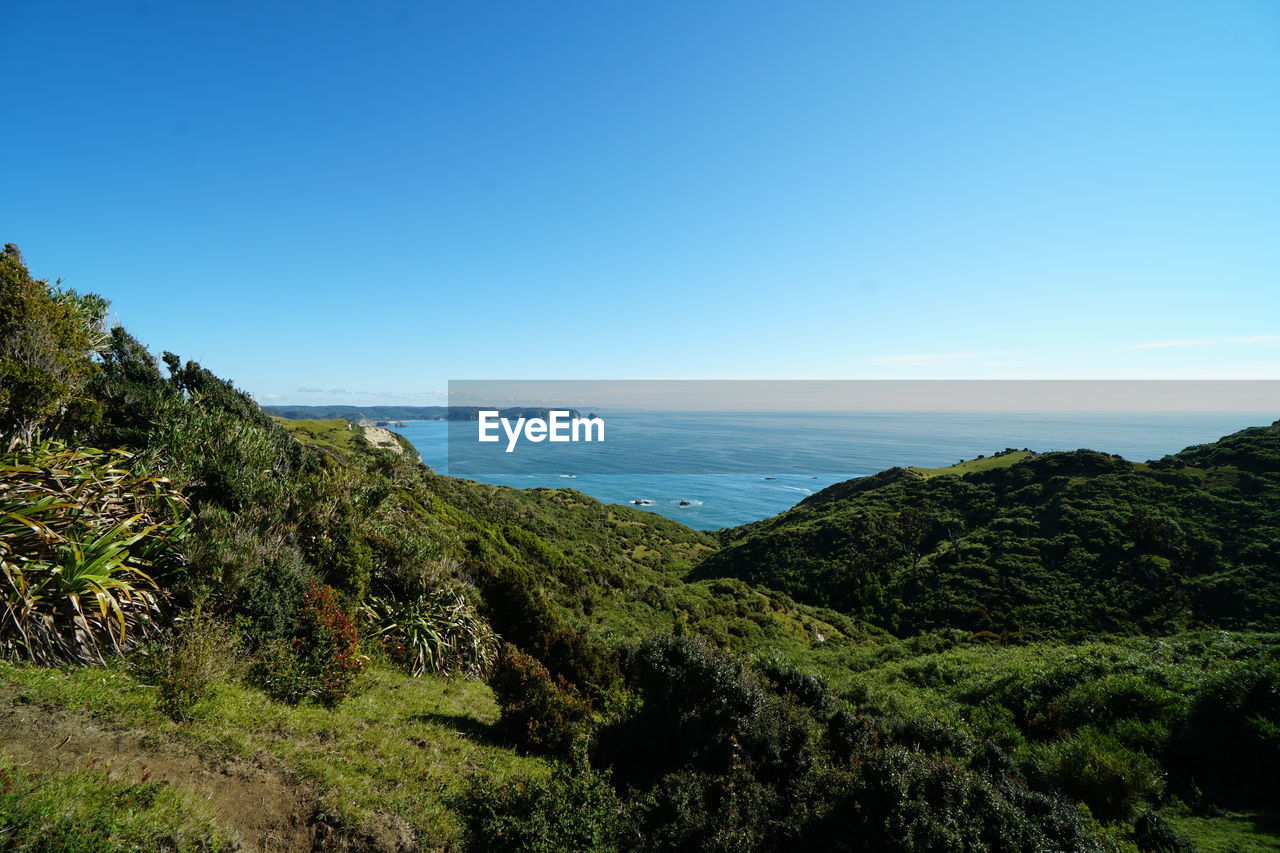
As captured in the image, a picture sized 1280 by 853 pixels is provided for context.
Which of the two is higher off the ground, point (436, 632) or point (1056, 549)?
point (436, 632)

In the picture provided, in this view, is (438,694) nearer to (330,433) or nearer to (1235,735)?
(1235,735)

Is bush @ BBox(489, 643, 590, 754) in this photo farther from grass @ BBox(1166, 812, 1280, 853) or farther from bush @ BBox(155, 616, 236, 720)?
grass @ BBox(1166, 812, 1280, 853)

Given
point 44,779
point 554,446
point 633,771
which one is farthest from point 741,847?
point 554,446

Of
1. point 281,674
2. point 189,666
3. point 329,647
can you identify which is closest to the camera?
point 189,666

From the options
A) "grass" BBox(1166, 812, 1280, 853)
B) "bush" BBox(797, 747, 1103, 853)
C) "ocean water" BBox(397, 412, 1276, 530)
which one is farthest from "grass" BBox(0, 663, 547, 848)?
"ocean water" BBox(397, 412, 1276, 530)

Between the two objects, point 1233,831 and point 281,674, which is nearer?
point 1233,831

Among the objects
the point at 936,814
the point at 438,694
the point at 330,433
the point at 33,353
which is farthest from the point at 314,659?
the point at 330,433

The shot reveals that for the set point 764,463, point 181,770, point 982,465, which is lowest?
point 764,463
